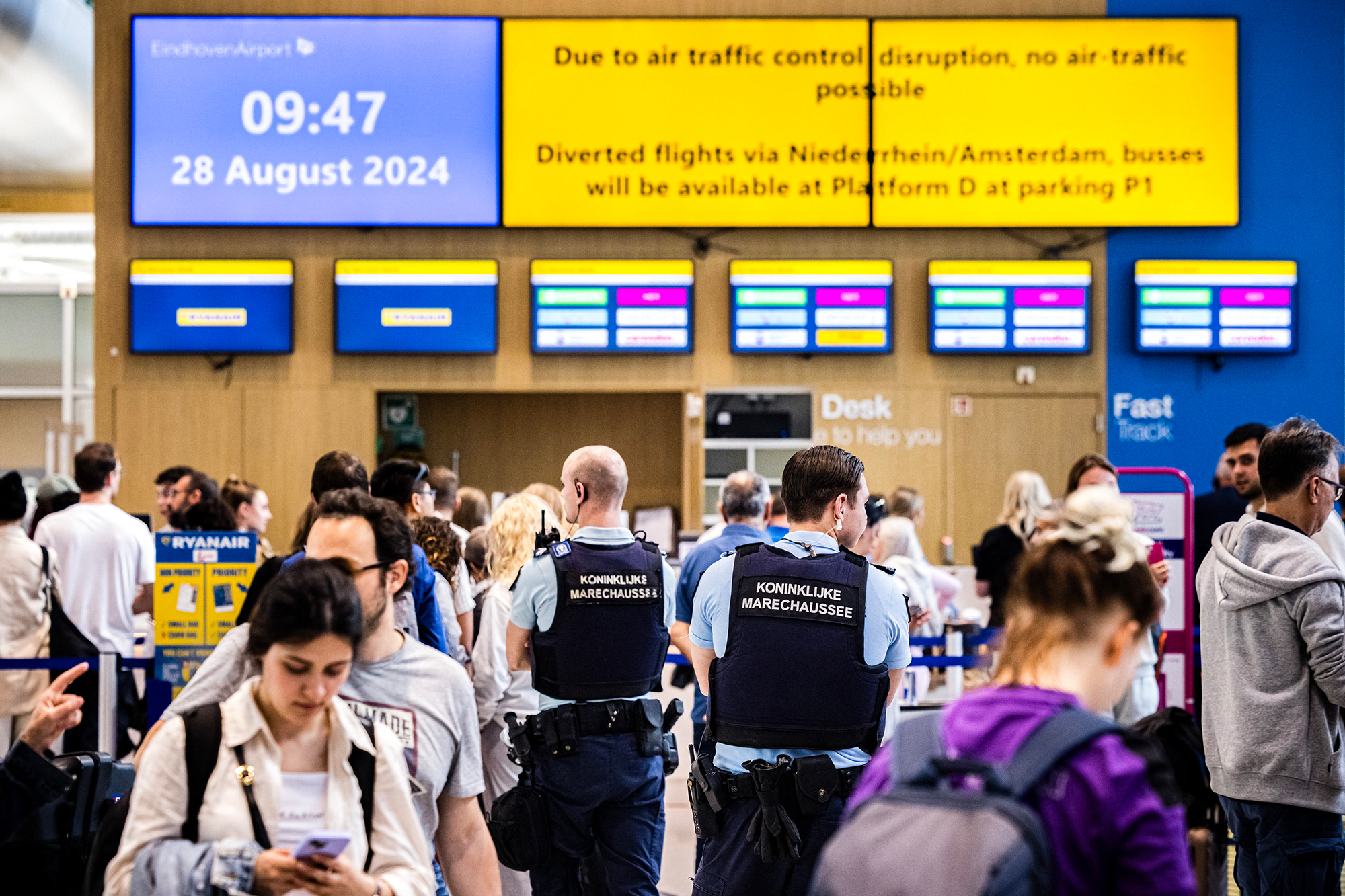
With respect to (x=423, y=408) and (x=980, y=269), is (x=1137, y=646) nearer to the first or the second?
(x=980, y=269)

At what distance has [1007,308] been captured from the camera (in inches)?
318

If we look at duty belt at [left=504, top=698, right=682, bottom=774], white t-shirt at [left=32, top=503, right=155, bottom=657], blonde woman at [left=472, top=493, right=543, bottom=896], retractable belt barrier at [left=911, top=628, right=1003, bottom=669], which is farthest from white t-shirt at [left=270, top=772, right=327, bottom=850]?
white t-shirt at [left=32, top=503, right=155, bottom=657]

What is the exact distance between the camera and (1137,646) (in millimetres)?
1438

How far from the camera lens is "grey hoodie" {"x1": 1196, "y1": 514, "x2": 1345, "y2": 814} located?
2826 mm

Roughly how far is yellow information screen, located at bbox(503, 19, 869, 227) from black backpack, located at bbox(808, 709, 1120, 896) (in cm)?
708

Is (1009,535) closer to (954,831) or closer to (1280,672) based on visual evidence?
(1280,672)

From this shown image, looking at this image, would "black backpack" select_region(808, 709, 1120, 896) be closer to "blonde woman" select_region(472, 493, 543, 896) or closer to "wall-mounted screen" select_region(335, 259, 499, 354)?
"blonde woman" select_region(472, 493, 543, 896)

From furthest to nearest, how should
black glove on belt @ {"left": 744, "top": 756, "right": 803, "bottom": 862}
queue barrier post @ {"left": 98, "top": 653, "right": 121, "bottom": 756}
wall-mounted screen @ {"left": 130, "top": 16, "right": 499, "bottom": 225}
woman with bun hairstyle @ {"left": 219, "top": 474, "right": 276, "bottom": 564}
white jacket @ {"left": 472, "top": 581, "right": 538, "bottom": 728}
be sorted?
wall-mounted screen @ {"left": 130, "top": 16, "right": 499, "bottom": 225} → woman with bun hairstyle @ {"left": 219, "top": 474, "right": 276, "bottom": 564} → queue barrier post @ {"left": 98, "top": 653, "right": 121, "bottom": 756} → white jacket @ {"left": 472, "top": 581, "right": 538, "bottom": 728} → black glove on belt @ {"left": 744, "top": 756, "right": 803, "bottom": 862}

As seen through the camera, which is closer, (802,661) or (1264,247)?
(802,661)

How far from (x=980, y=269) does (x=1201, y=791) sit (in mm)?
6561

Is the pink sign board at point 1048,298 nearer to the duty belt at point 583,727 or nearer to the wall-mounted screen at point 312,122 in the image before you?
the wall-mounted screen at point 312,122

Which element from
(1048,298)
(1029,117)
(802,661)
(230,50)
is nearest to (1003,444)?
(1048,298)

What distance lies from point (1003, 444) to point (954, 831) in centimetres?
737

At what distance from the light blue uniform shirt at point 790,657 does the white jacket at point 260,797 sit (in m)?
1.10
